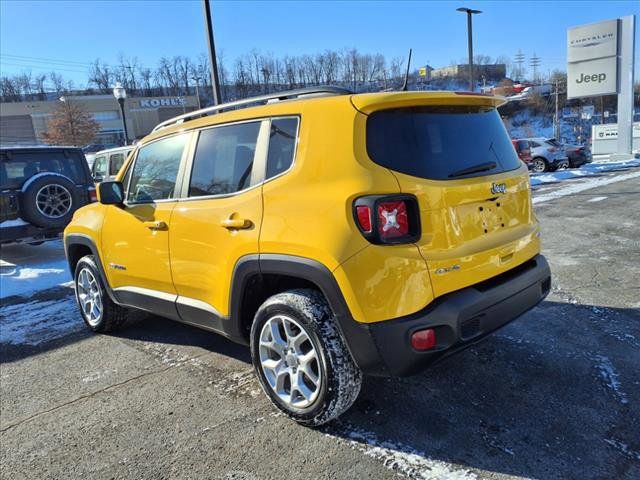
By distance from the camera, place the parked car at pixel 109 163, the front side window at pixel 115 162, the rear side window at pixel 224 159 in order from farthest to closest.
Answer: the front side window at pixel 115 162, the parked car at pixel 109 163, the rear side window at pixel 224 159

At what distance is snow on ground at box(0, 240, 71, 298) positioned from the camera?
21.9ft

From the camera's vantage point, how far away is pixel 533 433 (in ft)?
8.84

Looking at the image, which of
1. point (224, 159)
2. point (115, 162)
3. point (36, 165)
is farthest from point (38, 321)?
point (115, 162)

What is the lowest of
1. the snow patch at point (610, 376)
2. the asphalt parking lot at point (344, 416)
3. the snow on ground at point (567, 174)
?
the snow on ground at point (567, 174)

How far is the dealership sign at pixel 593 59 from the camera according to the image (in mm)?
24641

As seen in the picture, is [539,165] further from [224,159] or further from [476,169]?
[224,159]

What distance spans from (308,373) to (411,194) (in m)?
1.15

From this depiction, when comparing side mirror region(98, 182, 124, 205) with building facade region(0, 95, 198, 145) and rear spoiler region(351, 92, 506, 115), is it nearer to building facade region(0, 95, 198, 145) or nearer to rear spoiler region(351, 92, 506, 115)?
rear spoiler region(351, 92, 506, 115)

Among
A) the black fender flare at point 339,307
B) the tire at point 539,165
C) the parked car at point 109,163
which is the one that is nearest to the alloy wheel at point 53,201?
the parked car at point 109,163

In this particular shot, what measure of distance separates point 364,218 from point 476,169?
0.83m

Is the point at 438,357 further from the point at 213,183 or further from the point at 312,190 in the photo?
the point at 213,183

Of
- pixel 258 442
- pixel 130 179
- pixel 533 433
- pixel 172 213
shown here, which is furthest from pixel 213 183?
pixel 533 433

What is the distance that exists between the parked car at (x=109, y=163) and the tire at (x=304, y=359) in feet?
35.7

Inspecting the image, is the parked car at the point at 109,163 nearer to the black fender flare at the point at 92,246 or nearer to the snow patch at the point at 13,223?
the snow patch at the point at 13,223
